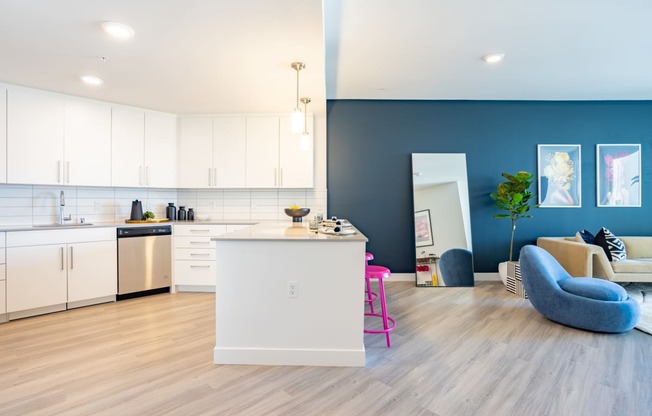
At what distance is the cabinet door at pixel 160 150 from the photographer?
4.20m

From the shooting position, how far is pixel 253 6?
6.56 feet

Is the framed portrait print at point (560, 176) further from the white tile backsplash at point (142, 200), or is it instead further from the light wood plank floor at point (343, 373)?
the white tile backsplash at point (142, 200)

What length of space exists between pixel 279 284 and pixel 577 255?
3.65 m

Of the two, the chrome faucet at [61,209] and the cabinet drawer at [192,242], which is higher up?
the chrome faucet at [61,209]

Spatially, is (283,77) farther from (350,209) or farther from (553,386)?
(553,386)

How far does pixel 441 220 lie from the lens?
4523mm

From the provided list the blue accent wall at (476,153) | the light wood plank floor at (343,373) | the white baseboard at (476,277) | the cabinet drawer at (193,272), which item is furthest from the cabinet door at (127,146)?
the white baseboard at (476,277)

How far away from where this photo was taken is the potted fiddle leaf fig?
13.5 feet

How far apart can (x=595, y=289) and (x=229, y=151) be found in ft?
14.3

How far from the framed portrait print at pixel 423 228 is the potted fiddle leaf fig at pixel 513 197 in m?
0.88

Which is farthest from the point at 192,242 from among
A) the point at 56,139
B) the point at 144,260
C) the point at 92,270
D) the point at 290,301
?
the point at 290,301

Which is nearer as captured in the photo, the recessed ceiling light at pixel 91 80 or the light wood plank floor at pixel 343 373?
the light wood plank floor at pixel 343 373

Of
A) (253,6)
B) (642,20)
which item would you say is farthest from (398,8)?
(642,20)

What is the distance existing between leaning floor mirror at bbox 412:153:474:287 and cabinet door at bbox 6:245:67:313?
13.9 ft
